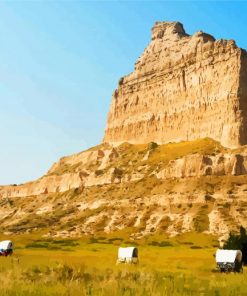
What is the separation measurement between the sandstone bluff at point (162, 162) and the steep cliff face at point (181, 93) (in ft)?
1.21

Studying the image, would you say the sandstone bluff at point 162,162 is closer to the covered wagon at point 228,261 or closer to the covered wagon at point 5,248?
the covered wagon at point 5,248

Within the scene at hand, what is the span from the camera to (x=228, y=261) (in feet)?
121

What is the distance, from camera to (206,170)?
111 meters

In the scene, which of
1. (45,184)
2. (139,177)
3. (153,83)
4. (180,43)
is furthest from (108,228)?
(180,43)

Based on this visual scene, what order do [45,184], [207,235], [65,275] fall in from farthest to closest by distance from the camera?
[45,184]
[207,235]
[65,275]

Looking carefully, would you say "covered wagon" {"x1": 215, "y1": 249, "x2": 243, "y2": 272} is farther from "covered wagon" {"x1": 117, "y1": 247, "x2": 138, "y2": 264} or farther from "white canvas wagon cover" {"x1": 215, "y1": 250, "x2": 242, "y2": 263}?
"covered wagon" {"x1": 117, "y1": 247, "x2": 138, "y2": 264}

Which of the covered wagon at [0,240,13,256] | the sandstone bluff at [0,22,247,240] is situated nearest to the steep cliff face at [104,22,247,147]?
the sandstone bluff at [0,22,247,240]

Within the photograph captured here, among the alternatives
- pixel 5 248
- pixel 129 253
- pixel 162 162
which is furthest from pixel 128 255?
pixel 162 162

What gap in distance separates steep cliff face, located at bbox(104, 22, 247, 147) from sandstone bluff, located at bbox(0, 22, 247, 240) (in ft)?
1.21

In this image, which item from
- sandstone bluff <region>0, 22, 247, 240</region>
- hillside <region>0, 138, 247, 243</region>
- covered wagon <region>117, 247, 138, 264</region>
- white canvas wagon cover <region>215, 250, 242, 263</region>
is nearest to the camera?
white canvas wagon cover <region>215, 250, 242, 263</region>

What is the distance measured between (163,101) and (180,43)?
80.1 ft

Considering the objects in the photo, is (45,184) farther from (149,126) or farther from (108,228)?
(108,228)

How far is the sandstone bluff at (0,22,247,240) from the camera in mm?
103125

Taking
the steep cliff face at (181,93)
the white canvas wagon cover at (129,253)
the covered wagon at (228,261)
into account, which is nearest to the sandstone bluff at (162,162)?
the steep cliff face at (181,93)
